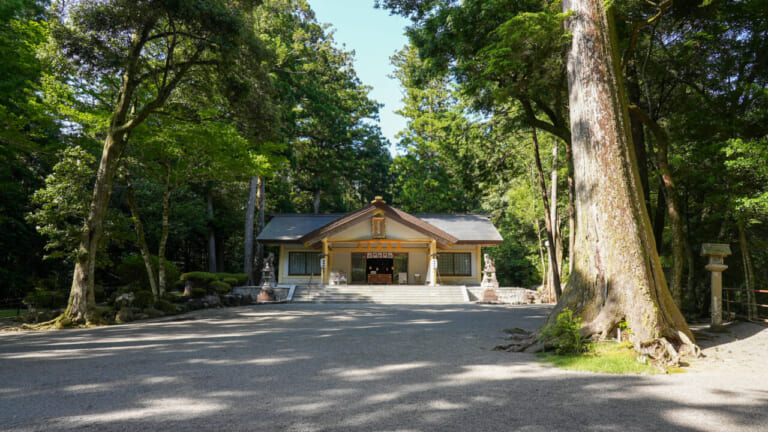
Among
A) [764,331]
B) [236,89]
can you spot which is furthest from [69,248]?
[764,331]

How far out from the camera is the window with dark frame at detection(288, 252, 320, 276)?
21.9 m

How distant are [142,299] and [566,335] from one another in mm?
11486

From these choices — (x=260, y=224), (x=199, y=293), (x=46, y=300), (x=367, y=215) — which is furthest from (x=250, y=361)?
(x=260, y=224)

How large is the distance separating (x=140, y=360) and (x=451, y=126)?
43.2 feet

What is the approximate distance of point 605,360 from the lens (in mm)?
4676

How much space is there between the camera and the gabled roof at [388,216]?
19.9 m

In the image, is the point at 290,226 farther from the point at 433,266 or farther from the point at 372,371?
the point at 372,371

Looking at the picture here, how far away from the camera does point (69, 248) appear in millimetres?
11102

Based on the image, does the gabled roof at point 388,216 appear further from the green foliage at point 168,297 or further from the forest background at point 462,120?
the green foliage at point 168,297

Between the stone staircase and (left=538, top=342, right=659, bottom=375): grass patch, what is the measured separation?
37.7ft

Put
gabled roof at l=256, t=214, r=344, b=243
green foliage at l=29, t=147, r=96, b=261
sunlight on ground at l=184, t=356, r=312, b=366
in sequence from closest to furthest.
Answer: sunlight on ground at l=184, t=356, r=312, b=366
green foliage at l=29, t=147, r=96, b=261
gabled roof at l=256, t=214, r=344, b=243

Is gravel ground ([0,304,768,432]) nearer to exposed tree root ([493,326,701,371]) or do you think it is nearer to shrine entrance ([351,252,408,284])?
exposed tree root ([493,326,701,371])

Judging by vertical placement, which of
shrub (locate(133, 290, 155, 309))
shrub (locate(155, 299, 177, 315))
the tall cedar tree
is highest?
the tall cedar tree

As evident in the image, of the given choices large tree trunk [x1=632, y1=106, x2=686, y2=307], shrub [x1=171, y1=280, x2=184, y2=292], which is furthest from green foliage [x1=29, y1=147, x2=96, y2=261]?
large tree trunk [x1=632, y1=106, x2=686, y2=307]
